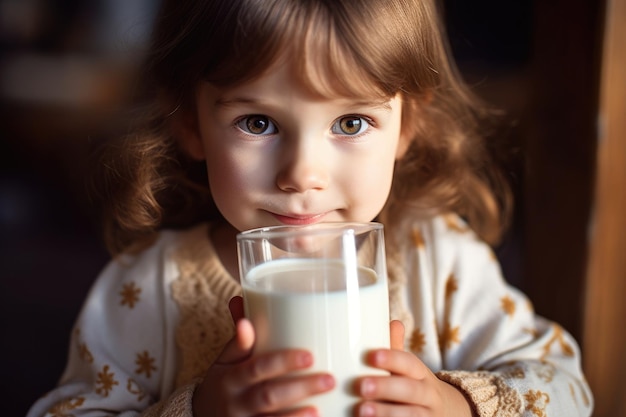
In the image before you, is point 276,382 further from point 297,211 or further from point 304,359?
point 297,211

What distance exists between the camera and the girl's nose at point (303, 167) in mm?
789

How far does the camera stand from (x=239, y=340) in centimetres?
68

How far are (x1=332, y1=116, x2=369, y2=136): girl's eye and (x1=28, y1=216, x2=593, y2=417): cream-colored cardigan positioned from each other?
276 mm

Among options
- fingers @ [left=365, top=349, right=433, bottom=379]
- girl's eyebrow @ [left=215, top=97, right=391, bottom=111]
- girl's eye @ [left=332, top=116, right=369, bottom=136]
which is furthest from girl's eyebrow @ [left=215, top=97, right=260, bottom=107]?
fingers @ [left=365, top=349, right=433, bottom=379]

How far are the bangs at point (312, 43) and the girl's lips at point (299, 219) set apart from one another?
0.52 feet

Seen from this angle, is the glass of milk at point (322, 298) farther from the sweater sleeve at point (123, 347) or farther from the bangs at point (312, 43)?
the sweater sleeve at point (123, 347)

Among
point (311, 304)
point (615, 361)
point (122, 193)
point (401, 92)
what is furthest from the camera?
point (615, 361)

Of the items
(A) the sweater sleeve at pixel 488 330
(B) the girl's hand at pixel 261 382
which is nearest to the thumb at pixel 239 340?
(B) the girl's hand at pixel 261 382

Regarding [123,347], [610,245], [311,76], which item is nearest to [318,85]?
[311,76]

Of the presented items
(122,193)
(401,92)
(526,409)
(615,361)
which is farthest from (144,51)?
(615,361)

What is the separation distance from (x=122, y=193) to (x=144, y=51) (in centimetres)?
22

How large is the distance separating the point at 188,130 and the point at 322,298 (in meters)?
0.44

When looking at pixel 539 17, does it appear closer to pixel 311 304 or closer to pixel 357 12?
pixel 357 12

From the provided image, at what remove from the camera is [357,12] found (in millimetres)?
772
